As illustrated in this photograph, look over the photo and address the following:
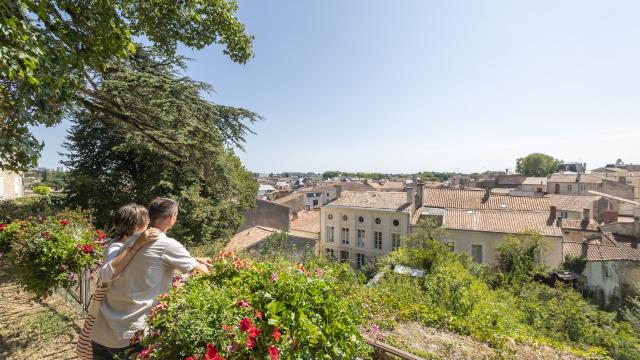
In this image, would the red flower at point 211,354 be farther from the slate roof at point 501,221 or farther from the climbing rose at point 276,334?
the slate roof at point 501,221

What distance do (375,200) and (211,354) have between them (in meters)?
25.2

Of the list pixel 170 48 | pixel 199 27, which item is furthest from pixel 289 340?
pixel 170 48

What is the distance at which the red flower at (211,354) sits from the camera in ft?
5.42

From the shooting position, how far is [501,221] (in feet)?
72.8

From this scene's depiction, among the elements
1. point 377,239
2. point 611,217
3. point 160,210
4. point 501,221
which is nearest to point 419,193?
point 377,239

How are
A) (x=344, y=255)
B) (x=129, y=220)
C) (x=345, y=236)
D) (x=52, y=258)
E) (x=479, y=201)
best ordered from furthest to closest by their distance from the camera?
(x=479, y=201)
(x=344, y=255)
(x=345, y=236)
(x=52, y=258)
(x=129, y=220)

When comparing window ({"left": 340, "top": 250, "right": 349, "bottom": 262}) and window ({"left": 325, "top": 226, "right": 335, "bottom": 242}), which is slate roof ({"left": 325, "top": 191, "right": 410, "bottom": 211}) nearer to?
window ({"left": 325, "top": 226, "right": 335, "bottom": 242})

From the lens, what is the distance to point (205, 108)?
29.0 ft

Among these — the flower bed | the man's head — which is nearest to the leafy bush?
the man's head

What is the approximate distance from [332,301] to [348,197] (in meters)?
25.7

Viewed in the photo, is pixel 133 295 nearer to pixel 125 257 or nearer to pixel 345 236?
pixel 125 257

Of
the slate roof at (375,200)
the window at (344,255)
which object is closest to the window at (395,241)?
the slate roof at (375,200)

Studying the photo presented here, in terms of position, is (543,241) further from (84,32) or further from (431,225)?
(84,32)

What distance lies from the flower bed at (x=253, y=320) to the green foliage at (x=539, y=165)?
102423 mm
